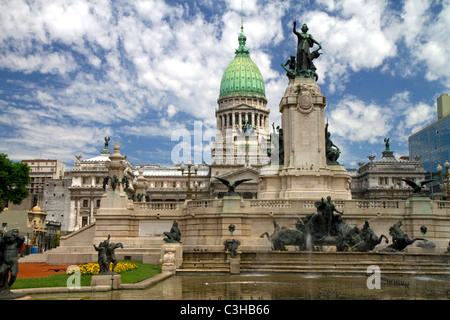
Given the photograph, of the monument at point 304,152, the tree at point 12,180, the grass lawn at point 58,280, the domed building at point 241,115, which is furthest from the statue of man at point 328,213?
the domed building at point 241,115

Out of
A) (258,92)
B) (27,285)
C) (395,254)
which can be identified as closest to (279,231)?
→ (395,254)

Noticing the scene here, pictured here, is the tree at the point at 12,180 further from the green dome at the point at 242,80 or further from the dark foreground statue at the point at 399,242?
the green dome at the point at 242,80

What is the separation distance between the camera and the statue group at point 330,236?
26656mm

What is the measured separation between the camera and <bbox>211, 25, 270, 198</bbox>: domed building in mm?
124188

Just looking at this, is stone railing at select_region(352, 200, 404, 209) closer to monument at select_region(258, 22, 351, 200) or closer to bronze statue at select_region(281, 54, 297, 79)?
monument at select_region(258, 22, 351, 200)

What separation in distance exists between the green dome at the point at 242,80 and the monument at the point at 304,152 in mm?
107721

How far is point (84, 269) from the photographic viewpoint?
21.4 meters

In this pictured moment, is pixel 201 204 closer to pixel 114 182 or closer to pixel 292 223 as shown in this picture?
pixel 292 223

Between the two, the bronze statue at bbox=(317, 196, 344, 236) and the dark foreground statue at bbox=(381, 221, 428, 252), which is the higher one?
the bronze statue at bbox=(317, 196, 344, 236)

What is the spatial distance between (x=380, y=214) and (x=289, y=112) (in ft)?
36.7

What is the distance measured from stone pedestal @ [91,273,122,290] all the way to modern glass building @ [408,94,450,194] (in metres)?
93.9

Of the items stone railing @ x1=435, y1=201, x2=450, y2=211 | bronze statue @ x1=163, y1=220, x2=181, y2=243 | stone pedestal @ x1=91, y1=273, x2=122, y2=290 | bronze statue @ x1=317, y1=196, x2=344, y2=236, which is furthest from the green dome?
stone pedestal @ x1=91, y1=273, x2=122, y2=290

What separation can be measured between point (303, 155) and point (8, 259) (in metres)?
27.7
